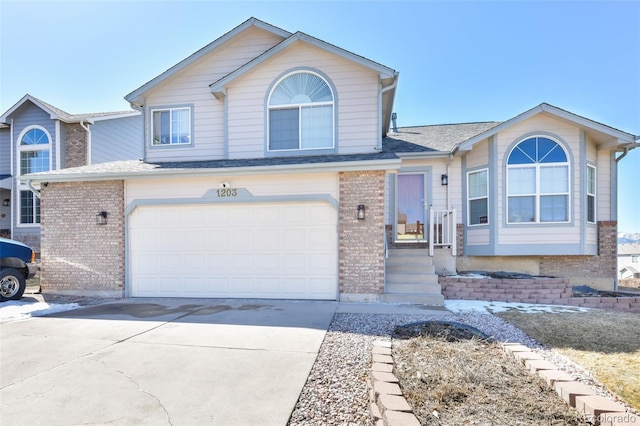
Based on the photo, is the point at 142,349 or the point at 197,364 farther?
the point at 142,349

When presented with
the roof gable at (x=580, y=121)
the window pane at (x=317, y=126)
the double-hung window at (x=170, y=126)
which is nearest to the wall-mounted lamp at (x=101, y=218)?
the double-hung window at (x=170, y=126)

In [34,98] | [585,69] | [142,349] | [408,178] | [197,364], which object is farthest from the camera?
[34,98]

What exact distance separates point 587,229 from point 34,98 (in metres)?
21.5

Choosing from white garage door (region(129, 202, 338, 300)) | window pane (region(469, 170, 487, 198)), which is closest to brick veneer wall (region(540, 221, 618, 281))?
window pane (region(469, 170, 487, 198))

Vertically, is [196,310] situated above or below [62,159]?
below

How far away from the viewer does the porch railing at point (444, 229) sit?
8.45 m

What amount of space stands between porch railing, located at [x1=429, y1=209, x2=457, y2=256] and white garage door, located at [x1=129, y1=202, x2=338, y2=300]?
123 inches

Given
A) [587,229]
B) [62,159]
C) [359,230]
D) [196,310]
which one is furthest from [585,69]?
[62,159]

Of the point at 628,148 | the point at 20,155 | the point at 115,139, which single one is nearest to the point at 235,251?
the point at 628,148

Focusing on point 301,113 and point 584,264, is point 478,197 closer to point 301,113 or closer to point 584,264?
point 584,264

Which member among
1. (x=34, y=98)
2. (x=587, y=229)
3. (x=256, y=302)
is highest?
(x=34, y=98)

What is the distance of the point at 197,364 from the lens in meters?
3.76

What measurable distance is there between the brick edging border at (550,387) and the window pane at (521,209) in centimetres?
631

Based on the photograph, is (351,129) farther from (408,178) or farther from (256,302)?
(256,302)
